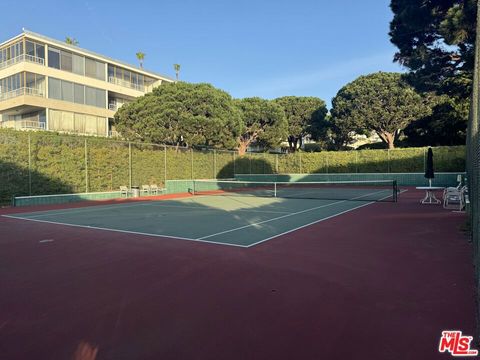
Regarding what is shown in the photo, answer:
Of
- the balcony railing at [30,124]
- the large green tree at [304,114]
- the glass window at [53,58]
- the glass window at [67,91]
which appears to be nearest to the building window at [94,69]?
the glass window at [67,91]

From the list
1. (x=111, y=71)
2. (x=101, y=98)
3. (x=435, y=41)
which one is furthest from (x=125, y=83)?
(x=435, y=41)

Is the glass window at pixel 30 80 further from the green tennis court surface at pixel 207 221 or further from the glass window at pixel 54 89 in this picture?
the green tennis court surface at pixel 207 221

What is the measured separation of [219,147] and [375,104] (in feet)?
58.4

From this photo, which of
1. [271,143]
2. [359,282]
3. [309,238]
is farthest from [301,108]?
[359,282]

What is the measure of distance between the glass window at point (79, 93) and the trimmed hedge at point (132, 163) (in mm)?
17411

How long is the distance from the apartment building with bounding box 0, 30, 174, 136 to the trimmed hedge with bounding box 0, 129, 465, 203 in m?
16.4

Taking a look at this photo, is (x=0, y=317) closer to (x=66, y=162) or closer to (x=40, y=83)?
(x=66, y=162)

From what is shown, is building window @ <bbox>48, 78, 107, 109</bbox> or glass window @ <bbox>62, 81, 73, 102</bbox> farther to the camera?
glass window @ <bbox>62, 81, 73, 102</bbox>

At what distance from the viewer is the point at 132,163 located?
73.4 feet

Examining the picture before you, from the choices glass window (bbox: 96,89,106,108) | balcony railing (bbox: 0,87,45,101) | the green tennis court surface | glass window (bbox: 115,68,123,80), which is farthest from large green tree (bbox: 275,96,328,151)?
the green tennis court surface

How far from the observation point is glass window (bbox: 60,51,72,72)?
119ft

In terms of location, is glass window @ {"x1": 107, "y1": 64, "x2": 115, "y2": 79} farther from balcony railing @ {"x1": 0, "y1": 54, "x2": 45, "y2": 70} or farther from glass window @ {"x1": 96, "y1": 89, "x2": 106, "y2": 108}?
balcony railing @ {"x1": 0, "y1": 54, "x2": 45, "y2": 70}

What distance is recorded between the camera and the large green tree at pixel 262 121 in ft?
132

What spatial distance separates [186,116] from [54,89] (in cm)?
1672
